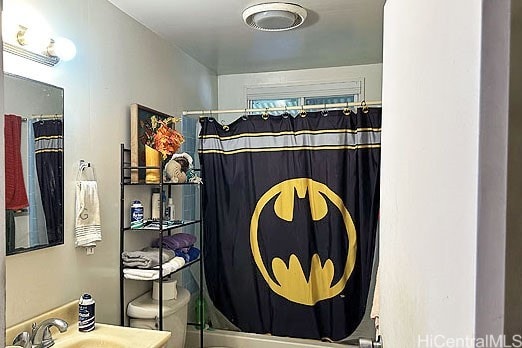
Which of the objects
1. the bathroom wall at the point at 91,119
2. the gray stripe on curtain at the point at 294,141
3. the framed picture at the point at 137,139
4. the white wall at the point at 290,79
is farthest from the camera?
the white wall at the point at 290,79

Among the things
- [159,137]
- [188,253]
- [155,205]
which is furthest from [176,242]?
[159,137]

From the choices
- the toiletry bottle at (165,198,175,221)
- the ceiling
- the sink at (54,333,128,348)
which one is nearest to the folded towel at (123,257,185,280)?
the toiletry bottle at (165,198,175,221)

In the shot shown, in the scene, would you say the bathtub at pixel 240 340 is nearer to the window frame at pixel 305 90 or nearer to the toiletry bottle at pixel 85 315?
the toiletry bottle at pixel 85 315

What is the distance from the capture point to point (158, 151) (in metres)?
2.33

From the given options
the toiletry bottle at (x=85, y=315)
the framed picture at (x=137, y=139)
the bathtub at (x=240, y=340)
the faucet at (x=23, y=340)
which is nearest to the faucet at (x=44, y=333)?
the faucet at (x=23, y=340)

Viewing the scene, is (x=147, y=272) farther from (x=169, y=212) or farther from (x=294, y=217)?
(x=294, y=217)

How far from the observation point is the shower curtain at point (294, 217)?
2.77 metres

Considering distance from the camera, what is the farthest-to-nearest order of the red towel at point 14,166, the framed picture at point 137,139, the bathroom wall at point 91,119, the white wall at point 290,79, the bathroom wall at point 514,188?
the white wall at point 290,79 → the framed picture at point 137,139 → the bathroom wall at point 91,119 → the red towel at point 14,166 → the bathroom wall at point 514,188

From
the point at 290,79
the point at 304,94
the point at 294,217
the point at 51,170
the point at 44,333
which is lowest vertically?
the point at 44,333

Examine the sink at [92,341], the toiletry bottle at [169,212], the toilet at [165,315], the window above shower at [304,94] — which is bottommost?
the toilet at [165,315]

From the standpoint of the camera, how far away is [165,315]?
2254 millimetres

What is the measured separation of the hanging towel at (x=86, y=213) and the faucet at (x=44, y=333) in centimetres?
37

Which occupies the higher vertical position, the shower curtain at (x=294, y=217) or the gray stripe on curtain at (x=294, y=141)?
the gray stripe on curtain at (x=294, y=141)

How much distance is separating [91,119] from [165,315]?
3.75 ft
